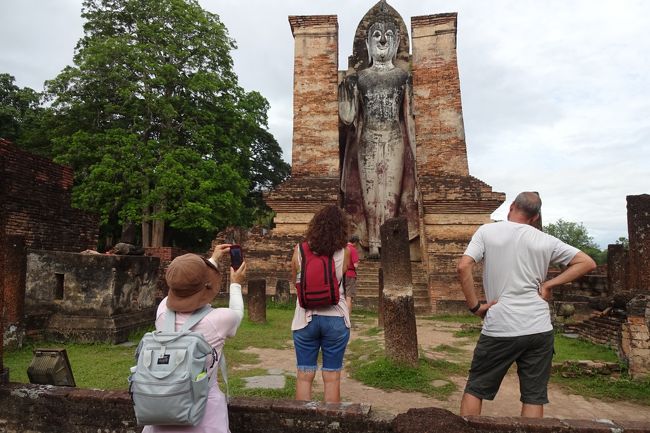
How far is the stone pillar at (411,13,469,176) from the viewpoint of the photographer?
13438 mm

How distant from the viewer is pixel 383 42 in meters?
14.3

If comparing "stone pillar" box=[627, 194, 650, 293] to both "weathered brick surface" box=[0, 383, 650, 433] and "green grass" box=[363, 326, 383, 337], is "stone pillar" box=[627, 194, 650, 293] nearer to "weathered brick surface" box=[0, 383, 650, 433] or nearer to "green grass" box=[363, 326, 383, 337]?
"green grass" box=[363, 326, 383, 337]

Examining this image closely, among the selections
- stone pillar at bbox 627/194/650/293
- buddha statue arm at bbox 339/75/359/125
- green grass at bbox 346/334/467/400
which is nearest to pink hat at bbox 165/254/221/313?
green grass at bbox 346/334/467/400

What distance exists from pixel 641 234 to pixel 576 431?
5716 millimetres

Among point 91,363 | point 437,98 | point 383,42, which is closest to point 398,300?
point 91,363

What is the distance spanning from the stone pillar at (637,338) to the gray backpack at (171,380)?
5.32m

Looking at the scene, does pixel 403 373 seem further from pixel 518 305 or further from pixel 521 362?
pixel 518 305

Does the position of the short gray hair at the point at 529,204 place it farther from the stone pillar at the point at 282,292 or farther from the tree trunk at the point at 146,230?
the tree trunk at the point at 146,230

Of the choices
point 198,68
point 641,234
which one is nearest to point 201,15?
point 198,68

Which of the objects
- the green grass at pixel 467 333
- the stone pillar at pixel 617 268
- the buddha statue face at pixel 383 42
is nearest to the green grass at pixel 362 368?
the green grass at pixel 467 333

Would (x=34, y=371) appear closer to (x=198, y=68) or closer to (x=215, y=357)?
(x=215, y=357)

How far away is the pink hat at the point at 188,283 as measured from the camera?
2.29 meters

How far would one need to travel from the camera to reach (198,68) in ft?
63.5

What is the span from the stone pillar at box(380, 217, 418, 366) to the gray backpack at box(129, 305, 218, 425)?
3799 mm
